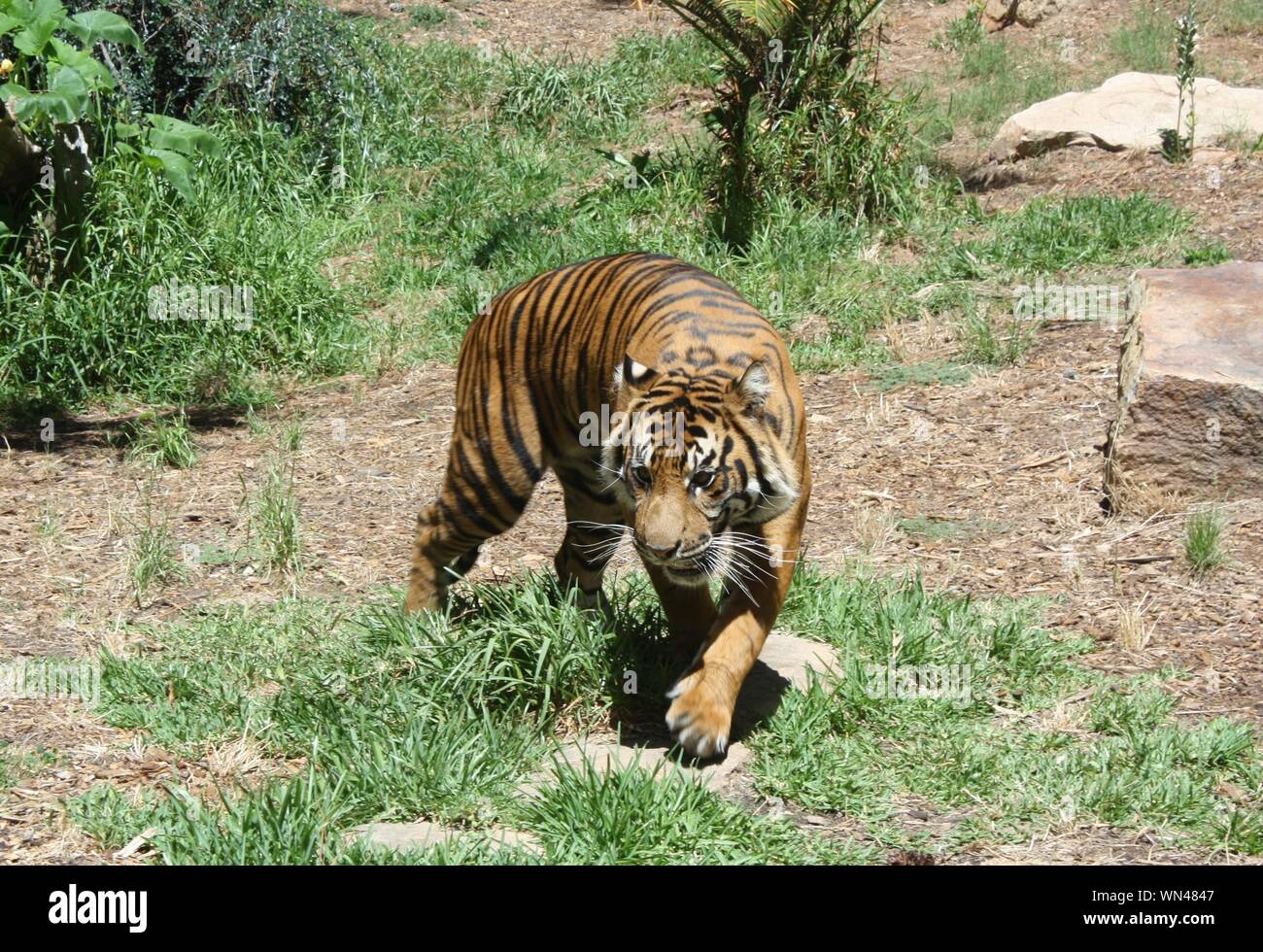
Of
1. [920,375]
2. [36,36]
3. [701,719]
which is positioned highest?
[36,36]

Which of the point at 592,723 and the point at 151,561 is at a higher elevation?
the point at 151,561

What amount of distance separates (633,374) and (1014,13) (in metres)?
11.6

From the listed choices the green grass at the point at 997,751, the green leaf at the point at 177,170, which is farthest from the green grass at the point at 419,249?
the green grass at the point at 997,751

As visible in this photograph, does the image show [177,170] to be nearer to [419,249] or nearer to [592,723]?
[419,249]

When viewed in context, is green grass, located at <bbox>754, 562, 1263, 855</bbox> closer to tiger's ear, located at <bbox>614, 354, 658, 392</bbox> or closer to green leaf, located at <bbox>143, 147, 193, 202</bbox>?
tiger's ear, located at <bbox>614, 354, 658, 392</bbox>

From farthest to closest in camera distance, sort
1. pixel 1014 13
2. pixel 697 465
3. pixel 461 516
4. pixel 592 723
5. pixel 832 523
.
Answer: pixel 1014 13 → pixel 832 523 → pixel 461 516 → pixel 592 723 → pixel 697 465

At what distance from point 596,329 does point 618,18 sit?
10.2 metres

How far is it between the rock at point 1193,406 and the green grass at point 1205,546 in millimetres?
484

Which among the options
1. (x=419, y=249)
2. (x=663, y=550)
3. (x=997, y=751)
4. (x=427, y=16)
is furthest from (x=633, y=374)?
(x=427, y=16)

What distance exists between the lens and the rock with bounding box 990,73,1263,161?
395 inches

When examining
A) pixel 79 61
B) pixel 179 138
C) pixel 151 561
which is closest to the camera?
pixel 151 561

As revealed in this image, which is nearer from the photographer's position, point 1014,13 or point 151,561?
point 151,561

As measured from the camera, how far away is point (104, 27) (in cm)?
720

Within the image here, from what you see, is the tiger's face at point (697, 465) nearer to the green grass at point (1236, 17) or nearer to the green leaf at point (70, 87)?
the green leaf at point (70, 87)
